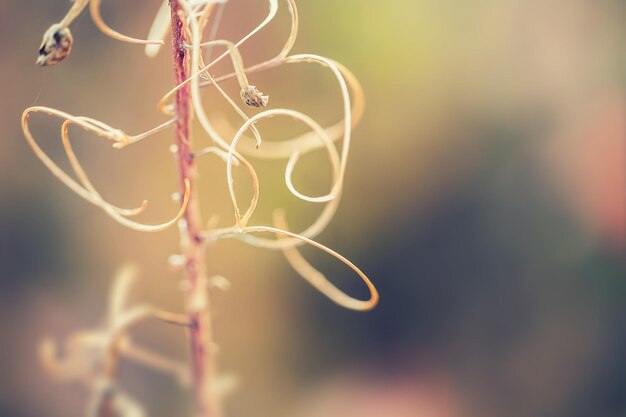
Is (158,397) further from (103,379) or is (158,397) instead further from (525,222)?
(525,222)

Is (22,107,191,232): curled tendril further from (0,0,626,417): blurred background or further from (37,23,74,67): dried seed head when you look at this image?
(0,0,626,417): blurred background

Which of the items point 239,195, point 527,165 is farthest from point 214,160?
point 527,165

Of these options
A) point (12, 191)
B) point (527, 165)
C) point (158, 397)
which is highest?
point (527, 165)

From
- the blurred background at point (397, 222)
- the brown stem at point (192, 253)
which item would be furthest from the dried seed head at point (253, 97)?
the blurred background at point (397, 222)

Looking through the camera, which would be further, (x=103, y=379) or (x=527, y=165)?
(x=527, y=165)

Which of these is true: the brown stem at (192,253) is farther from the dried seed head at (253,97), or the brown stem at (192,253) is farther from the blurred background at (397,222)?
the blurred background at (397,222)

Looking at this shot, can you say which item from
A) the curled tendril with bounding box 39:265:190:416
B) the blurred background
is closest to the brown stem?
the curled tendril with bounding box 39:265:190:416
